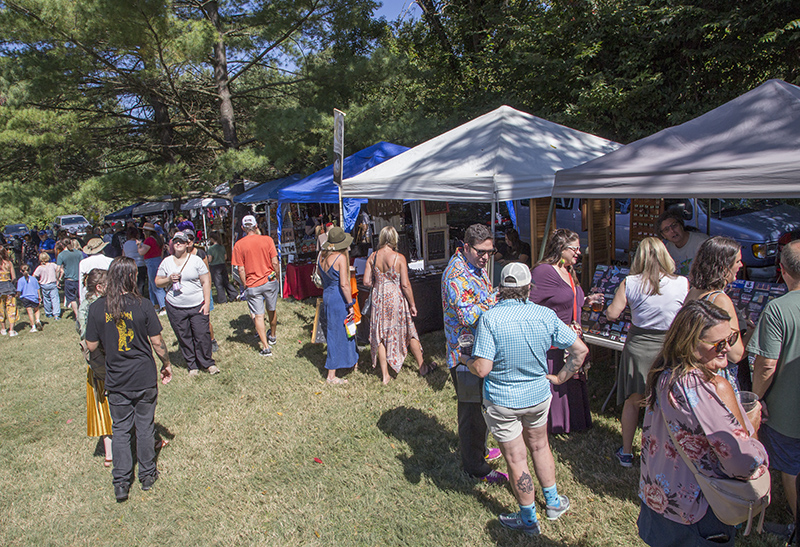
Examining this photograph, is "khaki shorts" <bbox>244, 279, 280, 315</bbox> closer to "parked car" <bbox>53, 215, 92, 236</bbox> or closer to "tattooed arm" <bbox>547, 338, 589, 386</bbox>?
"tattooed arm" <bbox>547, 338, 589, 386</bbox>

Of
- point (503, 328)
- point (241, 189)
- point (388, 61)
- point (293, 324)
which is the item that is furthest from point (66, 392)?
point (388, 61)

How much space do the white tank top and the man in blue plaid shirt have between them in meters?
0.88

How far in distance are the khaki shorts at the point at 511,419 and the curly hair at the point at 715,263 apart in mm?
1152

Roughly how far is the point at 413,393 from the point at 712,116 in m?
3.76

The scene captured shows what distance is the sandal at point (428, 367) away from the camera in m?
5.57

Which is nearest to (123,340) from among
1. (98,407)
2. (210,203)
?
(98,407)

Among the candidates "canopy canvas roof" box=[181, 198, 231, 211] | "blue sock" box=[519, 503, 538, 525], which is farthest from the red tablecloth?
"canopy canvas roof" box=[181, 198, 231, 211]

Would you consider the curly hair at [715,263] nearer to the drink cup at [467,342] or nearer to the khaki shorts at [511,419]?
the khaki shorts at [511,419]

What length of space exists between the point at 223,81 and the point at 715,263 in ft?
38.3

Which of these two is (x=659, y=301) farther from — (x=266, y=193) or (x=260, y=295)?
(x=266, y=193)

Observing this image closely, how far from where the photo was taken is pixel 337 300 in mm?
5402

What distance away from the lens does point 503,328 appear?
2.65m

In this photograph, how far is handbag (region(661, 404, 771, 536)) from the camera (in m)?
1.68

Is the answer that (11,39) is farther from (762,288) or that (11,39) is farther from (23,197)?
(762,288)
